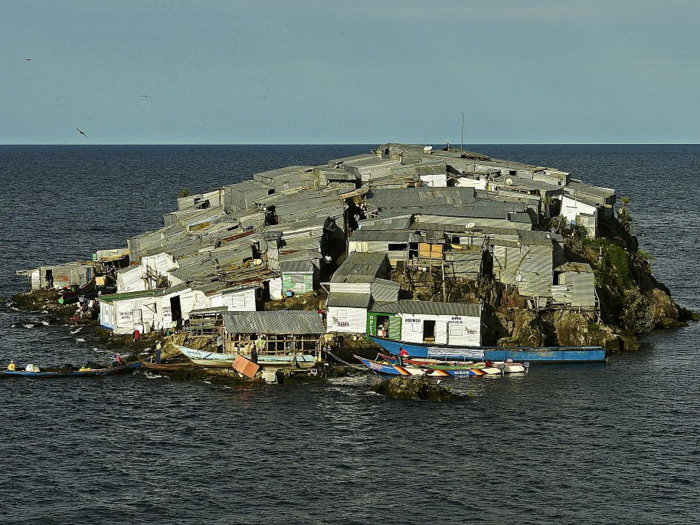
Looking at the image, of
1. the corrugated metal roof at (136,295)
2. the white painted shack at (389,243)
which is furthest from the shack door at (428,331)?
the corrugated metal roof at (136,295)

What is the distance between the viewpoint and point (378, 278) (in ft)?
274

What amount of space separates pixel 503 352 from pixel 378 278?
13017 mm

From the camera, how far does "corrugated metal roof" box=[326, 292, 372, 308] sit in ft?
263

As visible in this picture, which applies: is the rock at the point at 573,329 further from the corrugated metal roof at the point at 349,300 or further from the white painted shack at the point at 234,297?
the white painted shack at the point at 234,297

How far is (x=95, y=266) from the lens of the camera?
108 meters

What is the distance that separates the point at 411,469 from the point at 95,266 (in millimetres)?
61962

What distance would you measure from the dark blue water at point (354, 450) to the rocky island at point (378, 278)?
6.00 m

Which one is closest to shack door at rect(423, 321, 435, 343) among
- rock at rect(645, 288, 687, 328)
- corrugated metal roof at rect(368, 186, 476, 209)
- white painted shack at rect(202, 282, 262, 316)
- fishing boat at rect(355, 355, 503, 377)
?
fishing boat at rect(355, 355, 503, 377)

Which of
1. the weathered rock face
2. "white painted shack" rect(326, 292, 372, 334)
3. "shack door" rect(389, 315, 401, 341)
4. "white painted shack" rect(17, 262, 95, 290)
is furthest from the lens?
"white painted shack" rect(17, 262, 95, 290)

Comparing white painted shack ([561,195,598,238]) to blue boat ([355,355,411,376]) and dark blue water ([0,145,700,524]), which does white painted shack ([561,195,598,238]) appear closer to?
dark blue water ([0,145,700,524])

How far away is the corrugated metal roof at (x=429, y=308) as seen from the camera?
79.6 metres

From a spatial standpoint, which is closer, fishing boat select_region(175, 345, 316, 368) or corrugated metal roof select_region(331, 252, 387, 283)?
fishing boat select_region(175, 345, 316, 368)

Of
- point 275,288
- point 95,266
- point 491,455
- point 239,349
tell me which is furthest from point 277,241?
point 491,455

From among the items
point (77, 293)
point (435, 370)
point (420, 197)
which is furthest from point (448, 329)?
point (77, 293)
